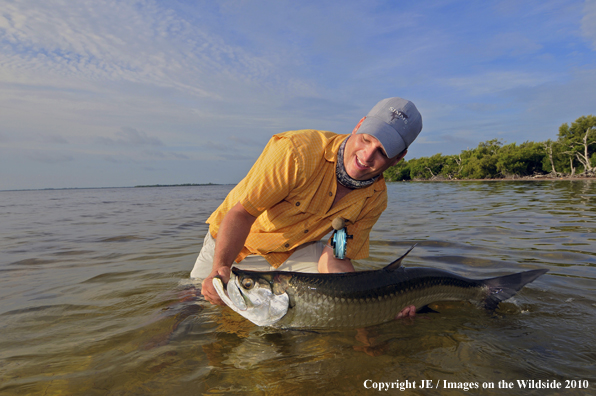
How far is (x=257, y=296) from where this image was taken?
9.43ft

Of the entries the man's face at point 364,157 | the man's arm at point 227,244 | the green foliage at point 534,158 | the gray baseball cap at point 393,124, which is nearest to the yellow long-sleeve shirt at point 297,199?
the man's arm at point 227,244

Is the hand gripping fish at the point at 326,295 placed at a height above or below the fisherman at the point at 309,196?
below

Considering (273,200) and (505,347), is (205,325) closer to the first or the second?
(273,200)

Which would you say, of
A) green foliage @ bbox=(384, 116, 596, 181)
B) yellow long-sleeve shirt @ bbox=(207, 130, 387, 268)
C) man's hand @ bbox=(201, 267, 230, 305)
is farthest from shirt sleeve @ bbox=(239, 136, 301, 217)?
green foliage @ bbox=(384, 116, 596, 181)

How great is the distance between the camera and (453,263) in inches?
231

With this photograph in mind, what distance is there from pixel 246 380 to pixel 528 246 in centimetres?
669

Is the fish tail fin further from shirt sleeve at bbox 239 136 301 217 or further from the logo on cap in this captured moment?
shirt sleeve at bbox 239 136 301 217

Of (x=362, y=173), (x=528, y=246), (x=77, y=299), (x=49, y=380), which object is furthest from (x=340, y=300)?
(x=528, y=246)

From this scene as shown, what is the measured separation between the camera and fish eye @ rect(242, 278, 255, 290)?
287cm

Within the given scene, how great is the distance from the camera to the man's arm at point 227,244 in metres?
2.88

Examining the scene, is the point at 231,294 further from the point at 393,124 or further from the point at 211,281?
the point at 393,124

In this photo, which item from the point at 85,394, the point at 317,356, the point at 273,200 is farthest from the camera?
the point at 273,200

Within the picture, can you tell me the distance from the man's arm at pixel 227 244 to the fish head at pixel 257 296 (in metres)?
0.12

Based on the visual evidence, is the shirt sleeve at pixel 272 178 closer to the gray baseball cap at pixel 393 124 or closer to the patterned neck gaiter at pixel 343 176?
the patterned neck gaiter at pixel 343 176
